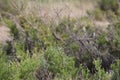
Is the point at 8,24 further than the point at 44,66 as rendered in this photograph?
Yes

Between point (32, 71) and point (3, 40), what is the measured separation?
7.12ft

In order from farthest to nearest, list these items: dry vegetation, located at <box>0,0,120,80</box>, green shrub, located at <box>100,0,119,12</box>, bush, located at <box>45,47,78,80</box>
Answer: green shrub, located at <box>100,0,119,12</box> < bush, located at <box>45,47,78,80</box> < dry vegetation, located at <box>0,0,120,80</box>

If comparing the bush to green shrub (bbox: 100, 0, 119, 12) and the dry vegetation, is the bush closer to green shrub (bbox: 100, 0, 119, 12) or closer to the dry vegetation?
the dry vegetation

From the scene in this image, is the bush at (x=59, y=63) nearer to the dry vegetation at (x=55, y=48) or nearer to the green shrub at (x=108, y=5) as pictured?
the dry vegetation at (x=55, y=48)

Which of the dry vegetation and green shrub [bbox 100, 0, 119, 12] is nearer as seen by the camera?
the dry vegetation

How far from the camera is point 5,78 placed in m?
4.80

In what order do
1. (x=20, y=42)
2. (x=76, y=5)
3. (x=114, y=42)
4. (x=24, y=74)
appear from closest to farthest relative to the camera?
1. (x=24, y=74)
2. (x=114, y=42)
3. (x=20, y=42)
4. (x=76, y=5)

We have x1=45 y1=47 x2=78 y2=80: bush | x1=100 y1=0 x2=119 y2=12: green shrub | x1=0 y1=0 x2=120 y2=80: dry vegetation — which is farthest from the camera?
x1=100 y1=0 x2=119 y2=12: green shrub

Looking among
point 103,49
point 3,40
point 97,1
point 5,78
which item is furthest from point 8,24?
point 97,1

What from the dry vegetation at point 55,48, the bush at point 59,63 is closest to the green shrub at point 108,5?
the dry vegetation at point 55,48

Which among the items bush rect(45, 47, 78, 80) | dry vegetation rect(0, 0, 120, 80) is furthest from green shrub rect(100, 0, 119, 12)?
bush rect(45, 47, 78, 80)

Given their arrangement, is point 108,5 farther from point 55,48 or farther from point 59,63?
point 59,63

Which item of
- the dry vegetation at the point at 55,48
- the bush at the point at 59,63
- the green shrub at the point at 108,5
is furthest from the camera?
the green shrub at the point at 108,5

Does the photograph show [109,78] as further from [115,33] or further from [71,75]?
[115,33]
